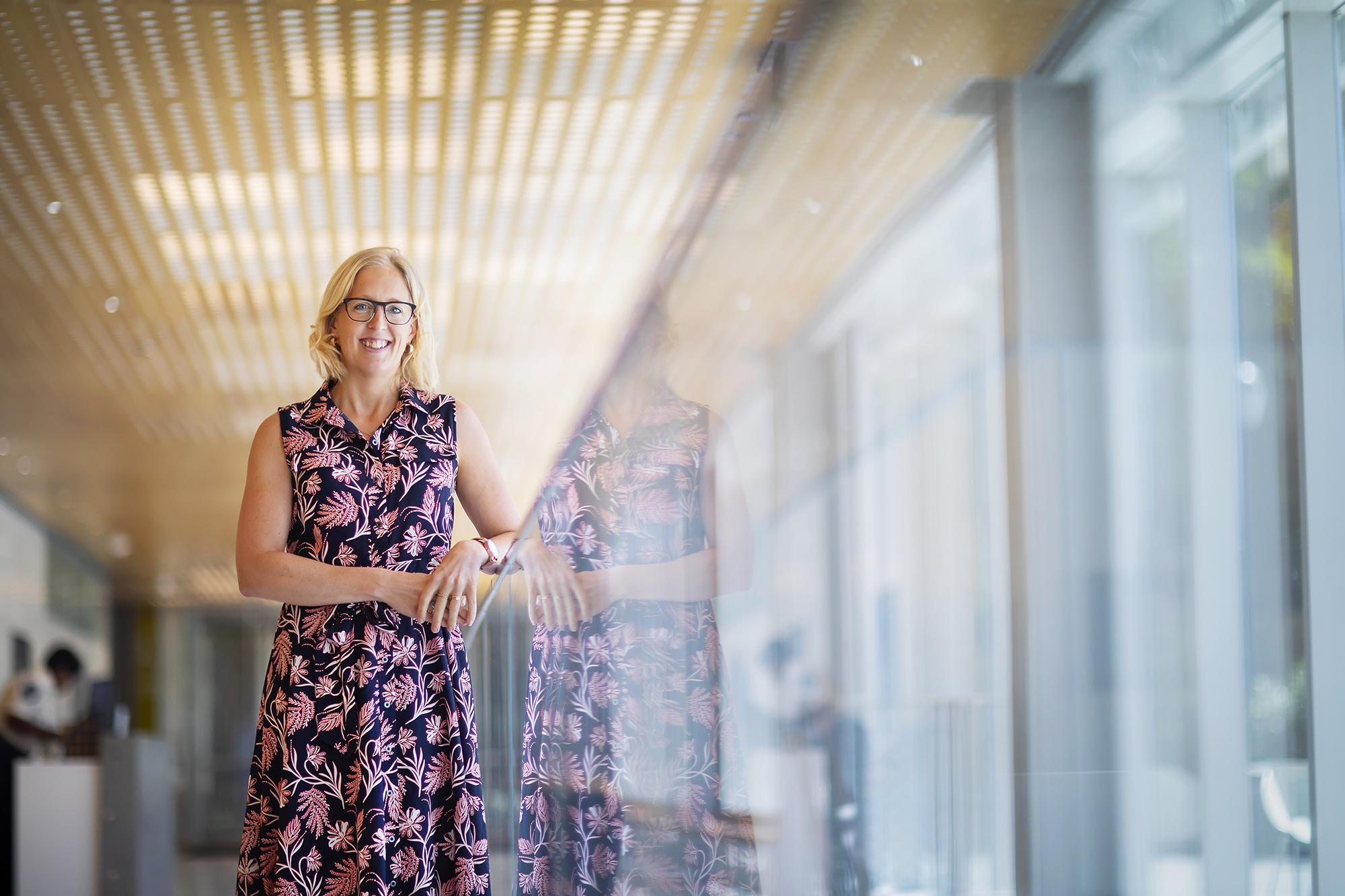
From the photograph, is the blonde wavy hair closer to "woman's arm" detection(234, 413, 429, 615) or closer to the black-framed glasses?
the black-framed glasses

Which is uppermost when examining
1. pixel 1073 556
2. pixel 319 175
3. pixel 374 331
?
pixel 319 175

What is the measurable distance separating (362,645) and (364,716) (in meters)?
0.11

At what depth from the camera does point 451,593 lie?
188 cm

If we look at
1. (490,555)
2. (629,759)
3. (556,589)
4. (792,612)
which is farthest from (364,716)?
(792,612)

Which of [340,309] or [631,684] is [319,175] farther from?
[631,684]

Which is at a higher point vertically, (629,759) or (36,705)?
(629,759)

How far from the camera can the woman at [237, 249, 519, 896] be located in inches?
73.5

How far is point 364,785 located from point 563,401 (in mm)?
7535

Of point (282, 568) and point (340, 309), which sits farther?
point (340, 309)

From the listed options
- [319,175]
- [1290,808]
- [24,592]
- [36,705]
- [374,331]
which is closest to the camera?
[374,331]

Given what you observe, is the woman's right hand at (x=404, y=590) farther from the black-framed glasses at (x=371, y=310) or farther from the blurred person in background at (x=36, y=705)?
the blurred person in background at (x=36, y=705)

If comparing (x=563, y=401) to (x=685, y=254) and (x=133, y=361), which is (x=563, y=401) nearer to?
(x=133, y=361)

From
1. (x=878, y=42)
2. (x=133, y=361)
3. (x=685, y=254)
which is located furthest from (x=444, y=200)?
(x=133, y=361)

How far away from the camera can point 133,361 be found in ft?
26.8
